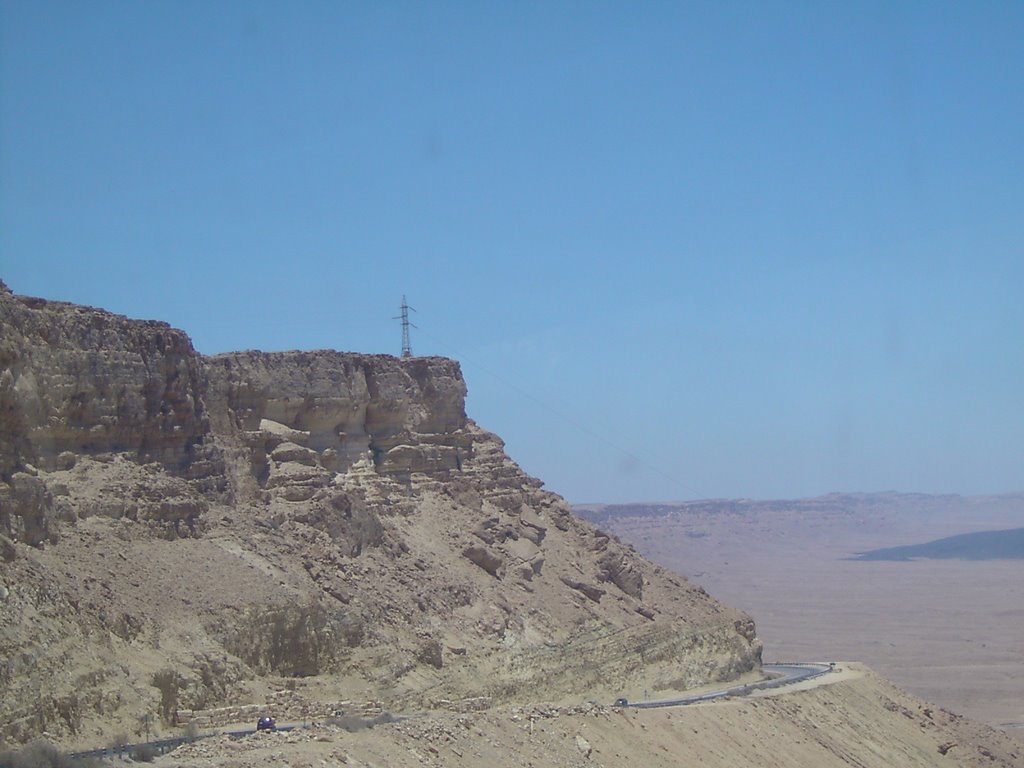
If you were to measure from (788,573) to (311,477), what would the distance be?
5000 inches

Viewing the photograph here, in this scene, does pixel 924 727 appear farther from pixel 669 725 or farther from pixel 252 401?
pixel 252 401

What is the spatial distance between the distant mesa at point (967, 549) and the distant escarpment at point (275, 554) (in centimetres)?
13306

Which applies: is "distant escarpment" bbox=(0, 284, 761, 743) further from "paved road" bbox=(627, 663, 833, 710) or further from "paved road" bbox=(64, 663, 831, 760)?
"paved road" bbox=(627, 663, 833, 710)

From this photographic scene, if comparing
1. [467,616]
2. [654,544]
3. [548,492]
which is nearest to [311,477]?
[467,616]

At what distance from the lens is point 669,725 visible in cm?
3662

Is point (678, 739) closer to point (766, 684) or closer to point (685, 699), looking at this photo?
point (685, 699)

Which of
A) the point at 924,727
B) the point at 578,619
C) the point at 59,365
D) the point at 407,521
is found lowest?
the point at 924,727

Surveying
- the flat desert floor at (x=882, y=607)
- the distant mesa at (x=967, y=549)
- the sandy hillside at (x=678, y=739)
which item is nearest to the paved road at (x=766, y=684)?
the sandy hillside at (x=678, y=739)

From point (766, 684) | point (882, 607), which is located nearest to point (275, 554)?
point (766, 684)

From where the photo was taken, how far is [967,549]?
18350cm

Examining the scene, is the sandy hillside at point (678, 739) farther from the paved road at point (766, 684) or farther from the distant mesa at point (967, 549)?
the distant mesa at point (967, 549)

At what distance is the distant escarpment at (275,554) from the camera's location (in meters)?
26.6

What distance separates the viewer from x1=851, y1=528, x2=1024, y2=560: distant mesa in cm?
17738

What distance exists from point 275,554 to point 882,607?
98.1 meters
